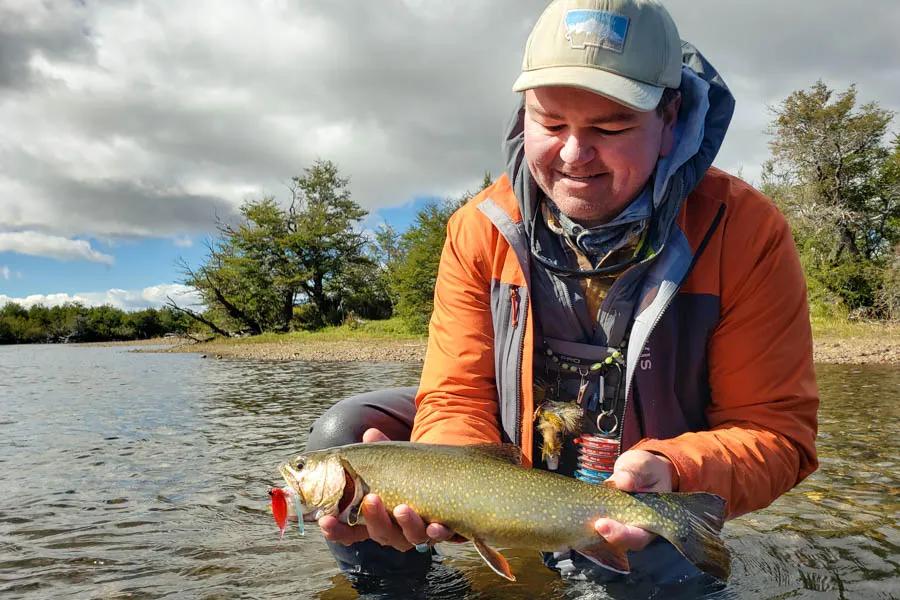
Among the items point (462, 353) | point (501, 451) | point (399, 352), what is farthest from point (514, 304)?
point (399, 352)

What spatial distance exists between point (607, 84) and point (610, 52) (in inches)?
5.9

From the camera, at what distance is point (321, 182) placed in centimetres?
5375

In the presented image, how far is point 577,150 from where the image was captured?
101 inches

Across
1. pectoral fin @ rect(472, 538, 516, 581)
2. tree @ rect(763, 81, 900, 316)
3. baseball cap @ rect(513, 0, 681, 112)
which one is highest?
tree @ rect(763, 81, 900, 316)

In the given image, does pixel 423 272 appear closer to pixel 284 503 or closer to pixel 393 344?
pixel 393 344

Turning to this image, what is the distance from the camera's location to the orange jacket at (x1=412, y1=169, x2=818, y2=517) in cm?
260

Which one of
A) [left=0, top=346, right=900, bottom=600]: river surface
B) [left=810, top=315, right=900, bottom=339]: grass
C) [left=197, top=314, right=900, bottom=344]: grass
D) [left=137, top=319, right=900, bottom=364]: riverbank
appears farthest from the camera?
[left=197, top=314, right=900, bottom=344]: grass

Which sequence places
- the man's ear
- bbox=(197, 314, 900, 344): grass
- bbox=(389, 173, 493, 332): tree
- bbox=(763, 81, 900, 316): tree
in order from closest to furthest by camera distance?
the man's ear
bbox=(197, 314, 900, 344): grass
bbox=(763, 81, 900, 316): tree
bbox=(389, 173, 493, 332): tree

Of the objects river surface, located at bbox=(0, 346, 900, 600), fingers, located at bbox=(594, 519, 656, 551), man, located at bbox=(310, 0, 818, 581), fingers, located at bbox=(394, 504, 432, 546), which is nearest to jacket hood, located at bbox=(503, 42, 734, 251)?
man, located at bbox=(310, 0, 818, 581)

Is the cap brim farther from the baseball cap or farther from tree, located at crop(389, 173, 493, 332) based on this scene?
tree, located at crop(389, 173, 493, 332)

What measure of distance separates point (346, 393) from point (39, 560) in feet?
30.4

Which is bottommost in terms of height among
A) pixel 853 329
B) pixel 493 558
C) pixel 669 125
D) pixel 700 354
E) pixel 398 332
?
pixel 493 558

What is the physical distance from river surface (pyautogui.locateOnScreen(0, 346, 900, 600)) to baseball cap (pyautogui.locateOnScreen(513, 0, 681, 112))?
2.31 meters

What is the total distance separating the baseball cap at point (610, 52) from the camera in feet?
7.96
